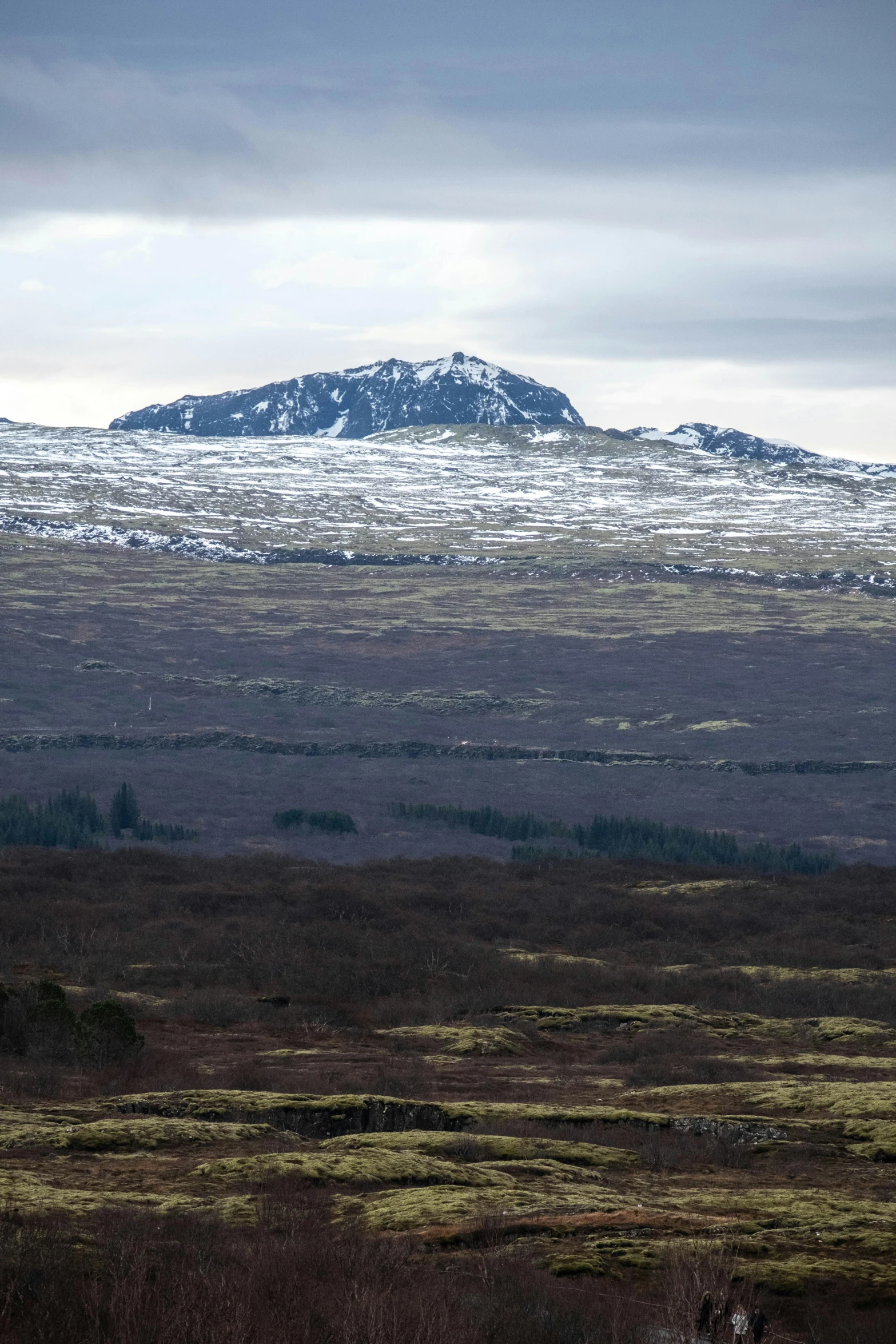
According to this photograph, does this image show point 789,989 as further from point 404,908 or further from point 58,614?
point 58,614

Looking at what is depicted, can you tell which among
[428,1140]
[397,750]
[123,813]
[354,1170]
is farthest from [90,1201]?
[397,750]

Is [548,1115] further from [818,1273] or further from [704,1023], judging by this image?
[704,1023]

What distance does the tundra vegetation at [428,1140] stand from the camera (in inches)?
360

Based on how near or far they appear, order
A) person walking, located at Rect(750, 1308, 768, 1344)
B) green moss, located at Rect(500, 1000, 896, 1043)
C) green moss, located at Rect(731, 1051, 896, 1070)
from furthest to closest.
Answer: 1. green moss, located at Rect(500, 1000, 896, 1043)
2. green moss, located at Rect(731, 1051, 896, 1070)
3. person walking, located at Rect(750, 1308, 768, 1344)

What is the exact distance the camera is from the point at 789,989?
128 feet

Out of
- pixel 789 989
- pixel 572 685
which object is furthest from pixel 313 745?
pixel 789 989

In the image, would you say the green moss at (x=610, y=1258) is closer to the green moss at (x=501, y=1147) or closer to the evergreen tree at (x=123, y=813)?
the green moss at (x=501, y=1147)

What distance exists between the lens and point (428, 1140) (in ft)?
52.5

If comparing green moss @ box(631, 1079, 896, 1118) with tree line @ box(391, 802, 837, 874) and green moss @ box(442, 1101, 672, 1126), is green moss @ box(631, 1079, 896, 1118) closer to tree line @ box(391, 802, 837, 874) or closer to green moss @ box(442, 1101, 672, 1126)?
green moss @ box(442, 1101, 672, 1126)

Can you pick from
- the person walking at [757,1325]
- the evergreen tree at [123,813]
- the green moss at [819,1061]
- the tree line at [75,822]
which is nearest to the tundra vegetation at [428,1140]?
the green moss at [819,1061]

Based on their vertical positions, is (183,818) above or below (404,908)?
below

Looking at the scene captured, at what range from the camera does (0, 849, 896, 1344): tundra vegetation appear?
30.0 ft

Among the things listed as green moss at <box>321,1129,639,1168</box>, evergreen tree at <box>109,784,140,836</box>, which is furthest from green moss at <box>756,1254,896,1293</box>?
evergreen tree at <box>109,784,140,836</box>

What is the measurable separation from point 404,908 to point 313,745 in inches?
3301
